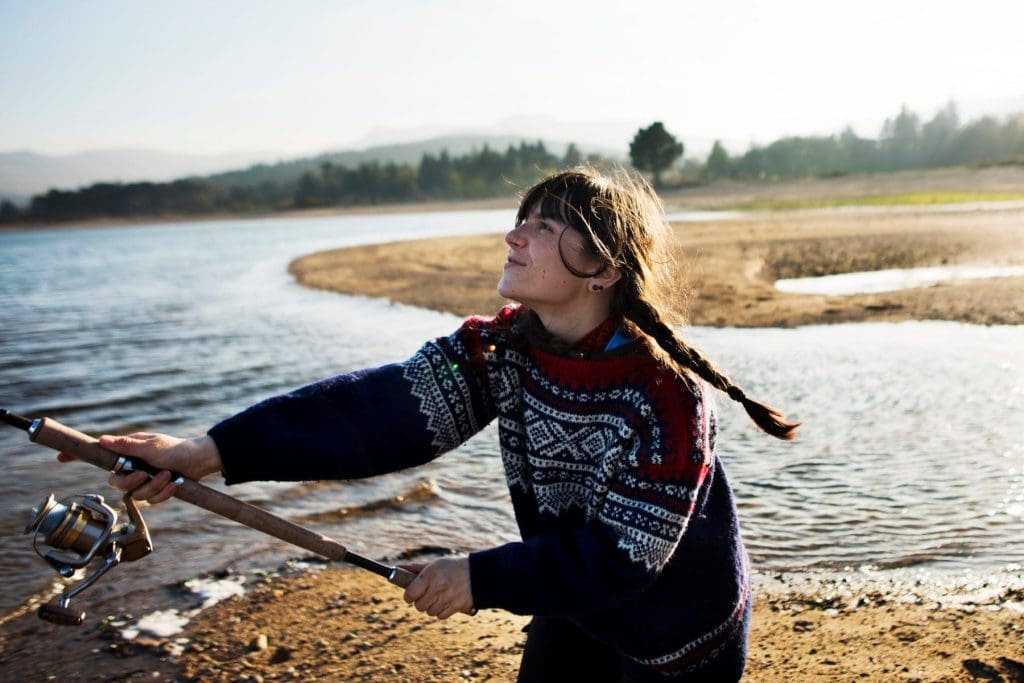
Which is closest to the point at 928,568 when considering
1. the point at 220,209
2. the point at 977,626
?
the point at 977,626

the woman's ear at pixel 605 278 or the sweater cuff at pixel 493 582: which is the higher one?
the woman's ear at pixel 605 278

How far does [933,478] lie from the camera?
5.70m

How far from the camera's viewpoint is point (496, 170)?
119062 millimetres

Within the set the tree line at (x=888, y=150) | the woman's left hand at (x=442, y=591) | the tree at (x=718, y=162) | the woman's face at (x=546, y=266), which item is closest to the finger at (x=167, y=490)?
the woman's left hand at (x=442, y=591)

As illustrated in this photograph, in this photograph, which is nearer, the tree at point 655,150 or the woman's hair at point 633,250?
the woman's hair at point 633,250

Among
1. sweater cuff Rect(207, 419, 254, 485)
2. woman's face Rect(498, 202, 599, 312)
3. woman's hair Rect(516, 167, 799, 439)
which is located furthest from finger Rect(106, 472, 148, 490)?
woman's hair Rect(516, 167, 799, 439)

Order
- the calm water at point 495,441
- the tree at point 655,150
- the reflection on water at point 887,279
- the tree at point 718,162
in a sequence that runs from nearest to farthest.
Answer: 1. the calm water at point 495,441
2. the reflection on water at point 887,279
3. the tree at point 655,150
4. the tree at point 718,162

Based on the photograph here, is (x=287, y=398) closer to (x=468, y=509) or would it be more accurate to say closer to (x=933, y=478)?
(x=468, y=509)

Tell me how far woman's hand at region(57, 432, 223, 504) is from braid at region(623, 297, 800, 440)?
4.14 feet

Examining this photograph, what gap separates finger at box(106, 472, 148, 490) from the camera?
2396mm

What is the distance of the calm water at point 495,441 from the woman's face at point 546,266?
261cm

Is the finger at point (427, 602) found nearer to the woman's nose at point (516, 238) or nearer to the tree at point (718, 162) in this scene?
the woman's nose at point (516, 238)

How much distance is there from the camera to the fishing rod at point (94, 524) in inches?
90.1

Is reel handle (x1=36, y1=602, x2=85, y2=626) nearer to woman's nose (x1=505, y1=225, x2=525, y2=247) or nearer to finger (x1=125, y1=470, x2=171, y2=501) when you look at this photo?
finger (x1=125, y1=470, x2=171, y2=501)
